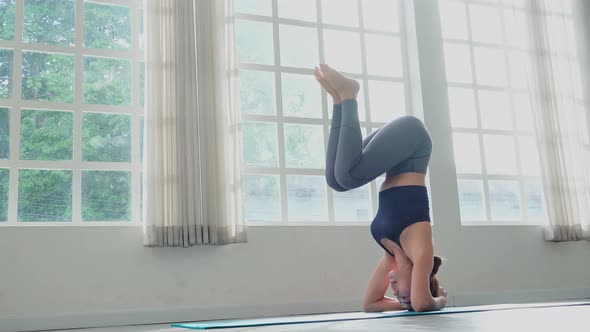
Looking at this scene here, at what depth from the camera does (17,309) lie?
3.64m

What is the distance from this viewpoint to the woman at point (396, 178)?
3195 mm

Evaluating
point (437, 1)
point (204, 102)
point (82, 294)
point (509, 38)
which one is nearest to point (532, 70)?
point (509, 38)

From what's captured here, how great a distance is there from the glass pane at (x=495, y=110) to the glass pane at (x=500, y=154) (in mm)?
107

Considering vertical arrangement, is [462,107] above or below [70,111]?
above

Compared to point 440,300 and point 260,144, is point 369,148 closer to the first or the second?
point 440,300

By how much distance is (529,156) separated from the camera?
18.9 ft

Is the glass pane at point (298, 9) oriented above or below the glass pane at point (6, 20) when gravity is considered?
above

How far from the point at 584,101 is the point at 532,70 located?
71 cm

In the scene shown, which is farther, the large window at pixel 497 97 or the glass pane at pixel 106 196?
the large window at pixel 497 97

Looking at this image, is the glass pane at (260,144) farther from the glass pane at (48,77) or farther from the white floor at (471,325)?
the white floor at (471,325)

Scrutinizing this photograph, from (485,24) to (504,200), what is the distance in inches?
62.7

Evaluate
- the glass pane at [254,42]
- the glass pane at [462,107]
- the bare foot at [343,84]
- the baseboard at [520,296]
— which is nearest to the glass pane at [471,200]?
the glass pane at [462,107]

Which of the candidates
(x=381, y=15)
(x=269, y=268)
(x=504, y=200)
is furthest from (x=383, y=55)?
(x=269, y=268)

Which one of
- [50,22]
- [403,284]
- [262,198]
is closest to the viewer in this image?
[403,284]
